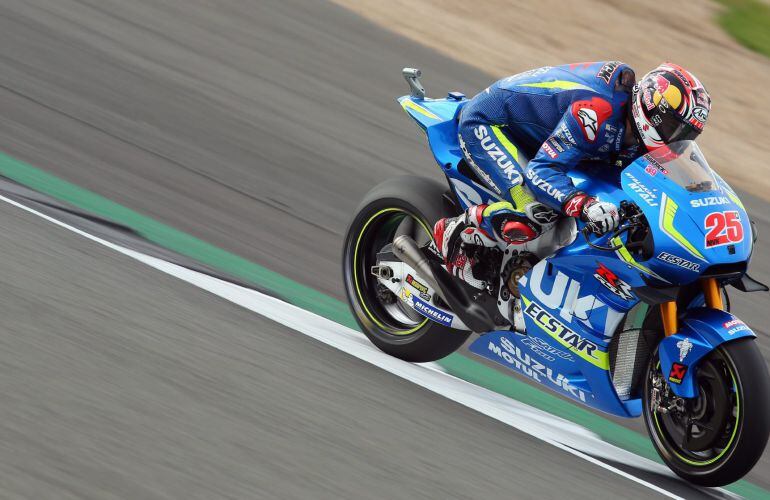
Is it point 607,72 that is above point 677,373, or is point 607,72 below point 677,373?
above

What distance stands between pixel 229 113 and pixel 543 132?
4355 mm

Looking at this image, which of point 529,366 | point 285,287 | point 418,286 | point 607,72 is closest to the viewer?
point 607,72

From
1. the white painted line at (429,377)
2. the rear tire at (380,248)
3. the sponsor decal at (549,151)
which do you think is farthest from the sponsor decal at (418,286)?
the sponsor decal at (549,151)

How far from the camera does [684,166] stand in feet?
16.5

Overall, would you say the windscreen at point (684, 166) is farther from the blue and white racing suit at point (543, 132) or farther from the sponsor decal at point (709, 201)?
the blue and white racing suit at point (543, 132)

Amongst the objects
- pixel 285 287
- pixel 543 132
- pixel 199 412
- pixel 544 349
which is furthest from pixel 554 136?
pixel 285 287

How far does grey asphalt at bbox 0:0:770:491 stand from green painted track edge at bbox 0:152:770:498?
13 cm

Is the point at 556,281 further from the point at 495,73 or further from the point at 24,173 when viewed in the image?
the point at 495,73

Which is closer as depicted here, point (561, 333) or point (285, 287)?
point (561, 333)

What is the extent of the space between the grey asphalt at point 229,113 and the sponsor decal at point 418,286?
1.05 m

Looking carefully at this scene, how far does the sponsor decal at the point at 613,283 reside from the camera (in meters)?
5.10

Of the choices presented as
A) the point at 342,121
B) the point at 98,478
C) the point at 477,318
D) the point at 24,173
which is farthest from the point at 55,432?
the point at 342,121

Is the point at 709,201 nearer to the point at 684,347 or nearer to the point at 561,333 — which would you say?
the point at 684,347

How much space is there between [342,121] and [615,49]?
440cm
